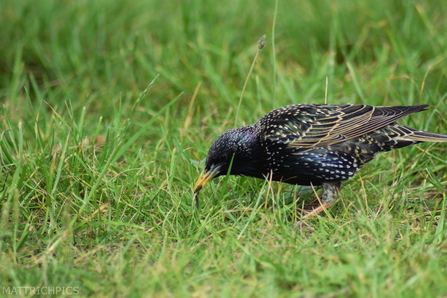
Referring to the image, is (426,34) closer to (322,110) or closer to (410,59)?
(410,59)

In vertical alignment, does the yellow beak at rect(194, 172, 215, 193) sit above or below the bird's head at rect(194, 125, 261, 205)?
below

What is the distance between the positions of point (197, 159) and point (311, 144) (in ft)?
3.40

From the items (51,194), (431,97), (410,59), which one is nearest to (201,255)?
(51,194)

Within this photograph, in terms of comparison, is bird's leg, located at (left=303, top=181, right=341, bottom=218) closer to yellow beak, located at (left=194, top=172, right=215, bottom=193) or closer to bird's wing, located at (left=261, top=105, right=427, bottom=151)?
bird's wing, located at (left=261, top=105, right=427, bottom=151)

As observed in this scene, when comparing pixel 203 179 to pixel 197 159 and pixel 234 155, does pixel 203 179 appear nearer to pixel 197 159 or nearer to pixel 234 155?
pixel 234 155

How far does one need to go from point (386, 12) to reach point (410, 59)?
1000 mm

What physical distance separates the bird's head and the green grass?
0.59ft

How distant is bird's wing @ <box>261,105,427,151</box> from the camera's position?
4367 mm

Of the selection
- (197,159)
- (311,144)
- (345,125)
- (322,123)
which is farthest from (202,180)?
(345,125)

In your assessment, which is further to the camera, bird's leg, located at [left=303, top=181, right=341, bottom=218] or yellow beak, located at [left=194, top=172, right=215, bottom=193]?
bird's leg, located at [left=303, top=181, right=341, bottom=218]

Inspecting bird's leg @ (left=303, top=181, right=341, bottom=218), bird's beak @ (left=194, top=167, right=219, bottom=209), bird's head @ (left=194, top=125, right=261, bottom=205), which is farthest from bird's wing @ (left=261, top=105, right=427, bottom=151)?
bird's beak @ (left=194, top=167, right=219, bottom=209)

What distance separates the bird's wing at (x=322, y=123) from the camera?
4367mm

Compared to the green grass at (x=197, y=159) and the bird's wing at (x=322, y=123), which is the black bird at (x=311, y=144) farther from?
the green grass at (x=197, y=159)

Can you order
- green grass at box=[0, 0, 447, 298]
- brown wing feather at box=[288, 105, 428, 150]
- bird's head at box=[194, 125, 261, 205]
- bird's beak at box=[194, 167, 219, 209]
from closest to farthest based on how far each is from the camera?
green grass at box=[0, 0, 447, 298]
bird's beak at box=[194, 167, 219, 209]
bird's head at box=[194, 125, 261, 205]
brown wing feather at box=[288, 105, 428, 150]
